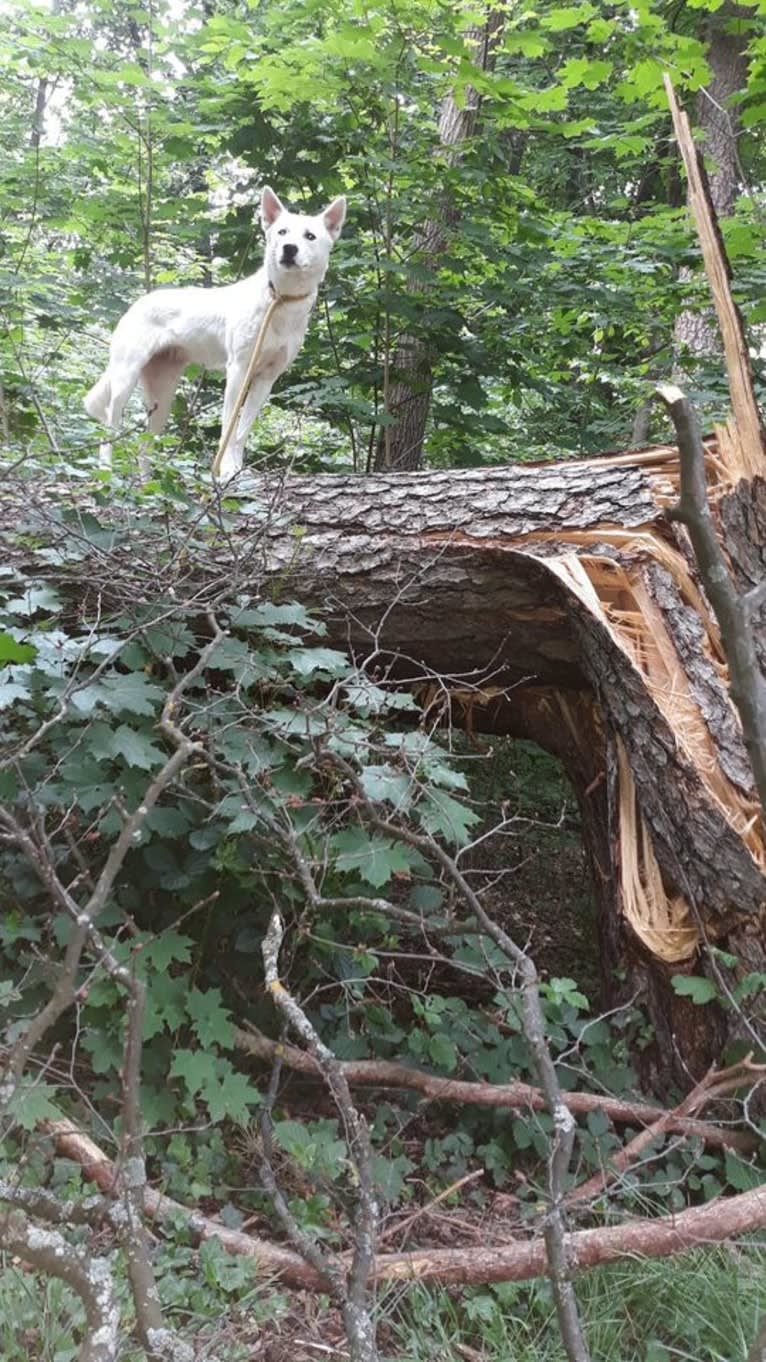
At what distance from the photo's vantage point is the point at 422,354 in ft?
19.3

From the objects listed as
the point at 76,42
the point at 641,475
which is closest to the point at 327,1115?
the point at 641,475

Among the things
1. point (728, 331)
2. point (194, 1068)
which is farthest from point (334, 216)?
point (194, 1068)

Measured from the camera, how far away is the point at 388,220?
213 inches

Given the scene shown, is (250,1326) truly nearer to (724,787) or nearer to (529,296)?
(724,787)

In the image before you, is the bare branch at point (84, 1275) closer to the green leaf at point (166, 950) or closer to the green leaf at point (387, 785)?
the green leaf at point (166, 950)

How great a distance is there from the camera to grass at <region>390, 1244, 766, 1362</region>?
2.23 m

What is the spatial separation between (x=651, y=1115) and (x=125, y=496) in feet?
8.28

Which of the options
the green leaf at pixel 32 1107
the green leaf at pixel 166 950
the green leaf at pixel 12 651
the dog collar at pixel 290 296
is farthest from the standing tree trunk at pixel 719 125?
the green leaf at pixel 12 651

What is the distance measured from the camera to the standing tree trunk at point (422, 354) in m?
5.71

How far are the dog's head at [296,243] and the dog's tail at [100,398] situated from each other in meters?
1.21

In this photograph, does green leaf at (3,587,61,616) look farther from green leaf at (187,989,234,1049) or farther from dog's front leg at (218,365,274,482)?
dog's front leg at (218,365,274,482)

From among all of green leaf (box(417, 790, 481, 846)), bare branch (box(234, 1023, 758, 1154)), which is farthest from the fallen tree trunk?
green leaf (box(417, 790, 481, 846))

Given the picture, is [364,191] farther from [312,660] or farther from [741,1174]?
[741,1174]

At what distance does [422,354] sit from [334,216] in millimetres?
1354
